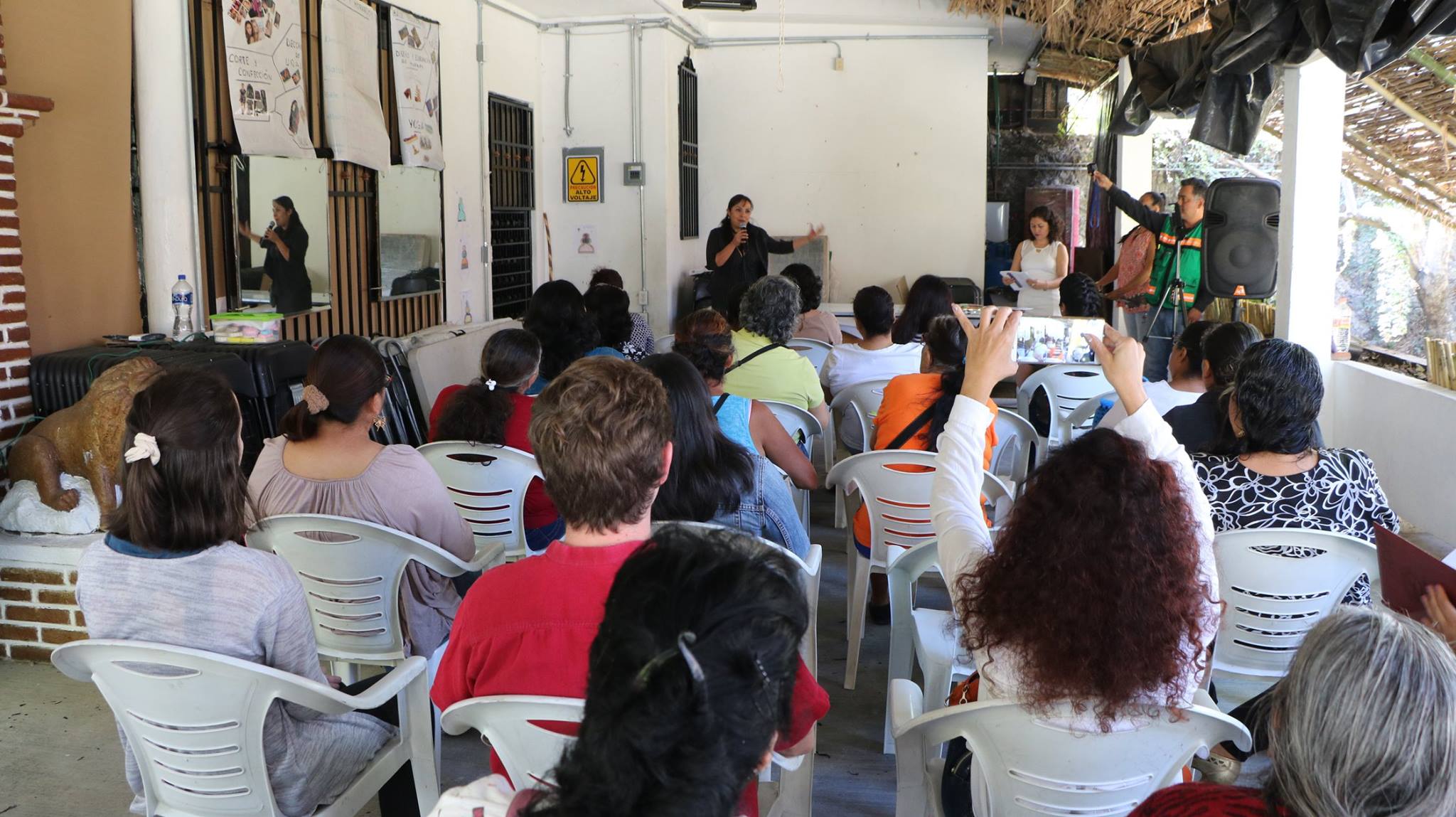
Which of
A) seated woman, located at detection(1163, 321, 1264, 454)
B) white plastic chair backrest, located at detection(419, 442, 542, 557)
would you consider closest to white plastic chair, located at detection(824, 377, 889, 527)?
seated woman, located at detection(1163, 321, 1264, 454)

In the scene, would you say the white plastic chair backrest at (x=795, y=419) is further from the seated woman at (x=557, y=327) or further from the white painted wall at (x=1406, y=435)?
the white painted wall at (x=1406, y=435)

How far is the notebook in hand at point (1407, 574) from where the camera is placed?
180 cm

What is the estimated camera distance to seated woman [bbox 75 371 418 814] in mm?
1943

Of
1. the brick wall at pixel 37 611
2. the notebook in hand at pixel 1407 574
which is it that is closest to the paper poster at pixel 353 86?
the brick wall at pixel 37 611

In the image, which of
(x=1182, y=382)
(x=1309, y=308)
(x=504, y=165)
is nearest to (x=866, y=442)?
(x=1182, y=382)

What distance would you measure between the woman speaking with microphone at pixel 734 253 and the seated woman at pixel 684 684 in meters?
7.51

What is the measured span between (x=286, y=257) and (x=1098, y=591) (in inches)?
178

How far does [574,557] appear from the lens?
1725mm

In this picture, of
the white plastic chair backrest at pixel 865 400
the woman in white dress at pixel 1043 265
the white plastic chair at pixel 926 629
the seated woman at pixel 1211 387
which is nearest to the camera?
the white plastic chair at pixel 926 629

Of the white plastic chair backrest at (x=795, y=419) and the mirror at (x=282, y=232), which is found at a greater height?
the mirror at (x=282, y=232)

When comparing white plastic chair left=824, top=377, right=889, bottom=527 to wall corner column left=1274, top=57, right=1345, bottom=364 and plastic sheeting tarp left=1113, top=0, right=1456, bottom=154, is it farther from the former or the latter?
wall corner column left=1274, top=57, right=1345, bottom=364

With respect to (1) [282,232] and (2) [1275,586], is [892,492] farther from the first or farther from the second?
(1) [282,232]

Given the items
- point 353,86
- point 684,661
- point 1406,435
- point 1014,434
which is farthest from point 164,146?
point 1406,435

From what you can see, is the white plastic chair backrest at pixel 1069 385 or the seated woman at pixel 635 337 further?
the seated woman at pixel 635 337
